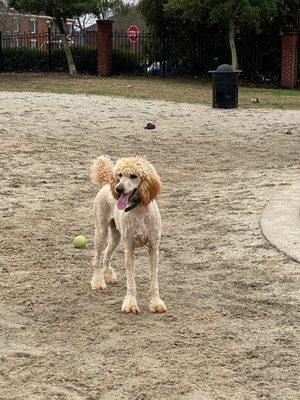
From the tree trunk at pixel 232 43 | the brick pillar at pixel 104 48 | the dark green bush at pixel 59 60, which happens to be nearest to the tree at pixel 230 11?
the tree trunk at pixel 232 43

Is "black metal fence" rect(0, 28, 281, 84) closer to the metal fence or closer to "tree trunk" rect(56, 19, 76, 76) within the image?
the metal fence

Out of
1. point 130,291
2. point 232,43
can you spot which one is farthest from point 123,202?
point 232,43

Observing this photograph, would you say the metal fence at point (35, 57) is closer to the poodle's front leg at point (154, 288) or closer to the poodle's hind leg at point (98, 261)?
the poodle's hind leg at point (98, 261)

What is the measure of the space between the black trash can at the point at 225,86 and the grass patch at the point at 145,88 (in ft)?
3.32

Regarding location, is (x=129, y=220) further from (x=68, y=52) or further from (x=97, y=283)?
(x=68, y=52)

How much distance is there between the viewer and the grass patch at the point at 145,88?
22156 millimetres

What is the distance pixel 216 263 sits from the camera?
19.3 ft

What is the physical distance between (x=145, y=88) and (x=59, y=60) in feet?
35.7

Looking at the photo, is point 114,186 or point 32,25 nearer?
point 114,186

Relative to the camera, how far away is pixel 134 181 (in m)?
4.53

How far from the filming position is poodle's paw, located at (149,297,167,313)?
477 cm

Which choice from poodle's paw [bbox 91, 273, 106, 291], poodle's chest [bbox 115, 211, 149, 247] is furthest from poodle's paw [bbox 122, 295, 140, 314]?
poodle's paw [bbox 91, 273, 106, 291]

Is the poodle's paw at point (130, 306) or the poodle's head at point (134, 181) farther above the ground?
the poodle's head at point (134, 181)

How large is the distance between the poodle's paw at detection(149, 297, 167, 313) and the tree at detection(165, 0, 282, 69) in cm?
2358
